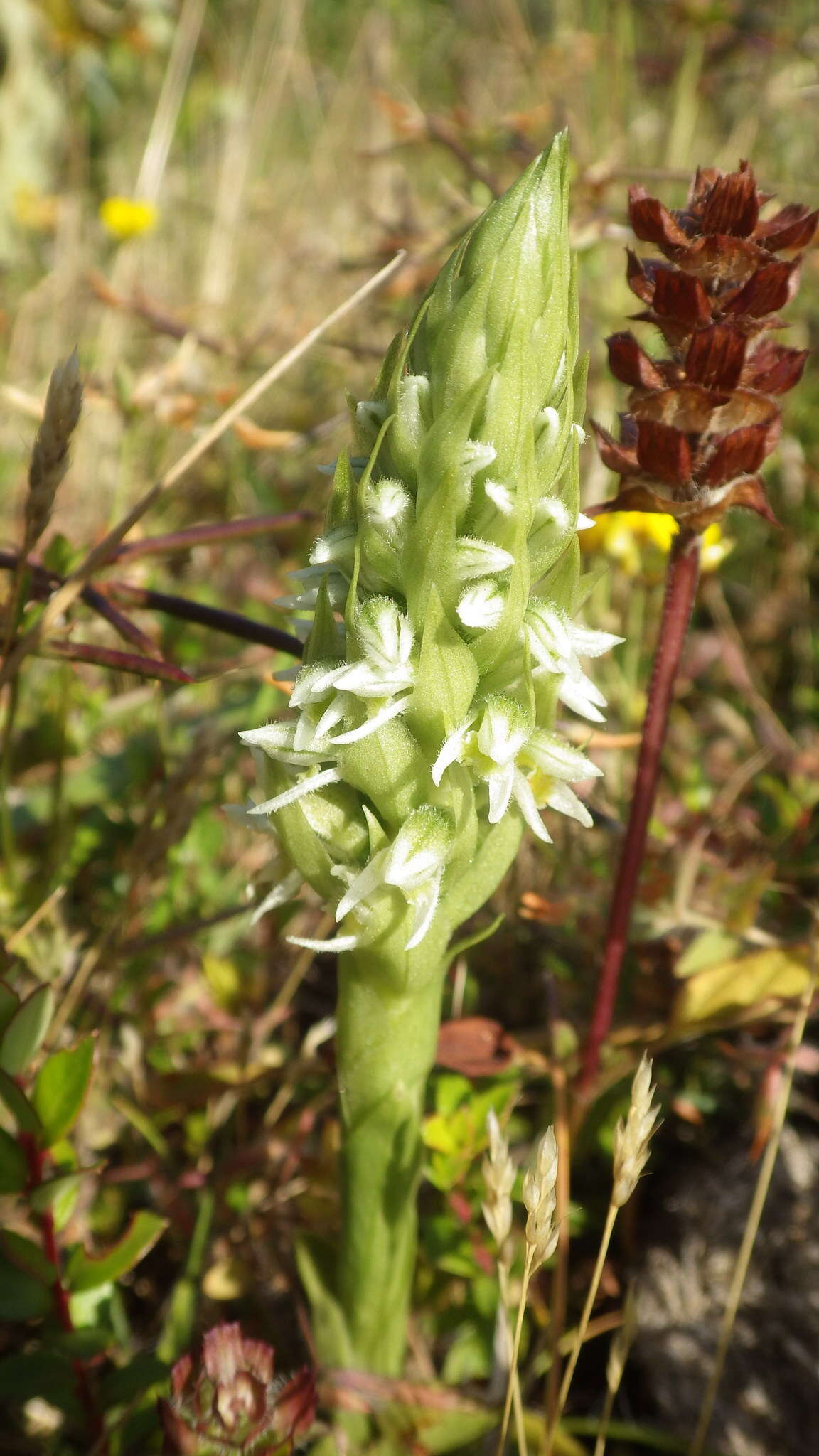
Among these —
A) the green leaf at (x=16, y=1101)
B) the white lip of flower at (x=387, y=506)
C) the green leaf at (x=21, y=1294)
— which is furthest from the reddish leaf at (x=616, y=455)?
the green leaf at (x=21, y=1294)

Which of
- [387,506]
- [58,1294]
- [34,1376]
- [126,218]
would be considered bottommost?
[34,1376]

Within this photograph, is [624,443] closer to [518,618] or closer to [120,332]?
[518,618]

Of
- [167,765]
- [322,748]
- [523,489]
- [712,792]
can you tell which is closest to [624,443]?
[523,489]

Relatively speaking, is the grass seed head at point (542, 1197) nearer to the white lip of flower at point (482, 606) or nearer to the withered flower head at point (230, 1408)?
the withered flower head at point (230, 1408)

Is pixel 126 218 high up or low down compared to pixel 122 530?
up

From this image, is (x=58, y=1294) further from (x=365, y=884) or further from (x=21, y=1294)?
(x=365, y=884)

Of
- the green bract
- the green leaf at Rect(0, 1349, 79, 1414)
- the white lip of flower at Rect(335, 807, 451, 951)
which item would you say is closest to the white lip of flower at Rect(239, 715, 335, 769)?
the green bract

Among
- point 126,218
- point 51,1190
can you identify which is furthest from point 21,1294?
point 126,218
